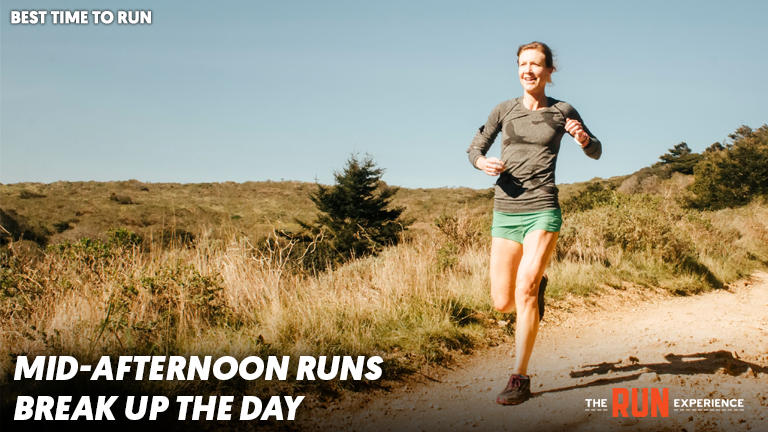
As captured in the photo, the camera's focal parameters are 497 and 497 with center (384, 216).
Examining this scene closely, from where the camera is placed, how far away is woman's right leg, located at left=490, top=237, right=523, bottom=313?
3502 millimetres

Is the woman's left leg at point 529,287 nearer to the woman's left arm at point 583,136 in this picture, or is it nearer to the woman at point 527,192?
the woman at point 527,192

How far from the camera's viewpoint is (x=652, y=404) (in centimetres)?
302

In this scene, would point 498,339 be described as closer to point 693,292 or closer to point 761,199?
point 693,292

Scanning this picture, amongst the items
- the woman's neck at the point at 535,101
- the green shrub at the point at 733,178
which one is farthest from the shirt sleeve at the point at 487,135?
the green shrub at the point at 733,178

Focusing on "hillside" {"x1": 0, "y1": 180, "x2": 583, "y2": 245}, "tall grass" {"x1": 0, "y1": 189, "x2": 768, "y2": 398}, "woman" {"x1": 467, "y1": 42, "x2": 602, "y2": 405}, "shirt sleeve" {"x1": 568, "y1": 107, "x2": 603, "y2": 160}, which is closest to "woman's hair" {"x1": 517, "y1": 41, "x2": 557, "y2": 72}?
"woman" {"x1": 467, "y1": 42, "x2": 602, "y2": 405}

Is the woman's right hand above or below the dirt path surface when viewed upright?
above

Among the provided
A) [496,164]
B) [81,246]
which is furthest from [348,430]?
[81,246]

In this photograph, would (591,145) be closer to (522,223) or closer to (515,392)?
(522,223)

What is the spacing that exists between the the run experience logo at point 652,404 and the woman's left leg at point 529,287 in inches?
19.3

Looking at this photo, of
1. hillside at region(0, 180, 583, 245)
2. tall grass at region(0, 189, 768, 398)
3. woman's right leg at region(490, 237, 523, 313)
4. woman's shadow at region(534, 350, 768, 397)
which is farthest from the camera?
hillside at region(0, 180, 583, 245)

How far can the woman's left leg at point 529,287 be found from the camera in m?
3.27

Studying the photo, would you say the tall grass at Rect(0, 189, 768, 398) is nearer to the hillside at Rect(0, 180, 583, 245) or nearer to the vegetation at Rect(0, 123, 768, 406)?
the vegetation at Rect(0, 123, 768, 406)

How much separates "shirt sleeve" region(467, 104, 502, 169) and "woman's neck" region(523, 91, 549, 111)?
225 millimetres

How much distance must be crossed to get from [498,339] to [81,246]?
4910mm
